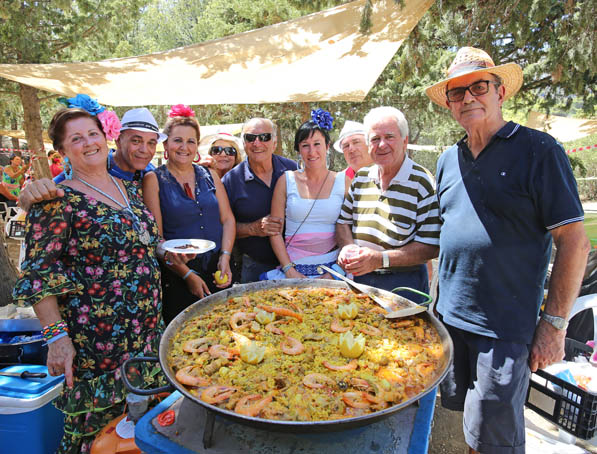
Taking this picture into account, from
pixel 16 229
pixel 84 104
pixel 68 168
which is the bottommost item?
pixel 16 229

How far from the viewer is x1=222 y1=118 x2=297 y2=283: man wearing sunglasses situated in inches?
127

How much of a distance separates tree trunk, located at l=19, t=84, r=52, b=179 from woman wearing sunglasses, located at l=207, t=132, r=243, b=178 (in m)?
7.25

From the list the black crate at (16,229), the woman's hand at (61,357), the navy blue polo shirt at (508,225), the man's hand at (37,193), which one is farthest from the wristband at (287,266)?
the black crate at (16,229)

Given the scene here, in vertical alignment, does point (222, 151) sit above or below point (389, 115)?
below

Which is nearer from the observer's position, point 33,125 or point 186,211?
point 186,211

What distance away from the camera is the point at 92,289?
6.55ft

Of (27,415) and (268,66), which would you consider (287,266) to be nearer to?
(27,415)

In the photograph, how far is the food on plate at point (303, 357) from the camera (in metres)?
1.43

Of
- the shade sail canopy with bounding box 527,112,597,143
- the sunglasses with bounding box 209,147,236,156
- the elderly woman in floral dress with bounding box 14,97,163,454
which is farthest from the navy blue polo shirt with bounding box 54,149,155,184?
the shade sail canopy with bounding box 527,112,597,143

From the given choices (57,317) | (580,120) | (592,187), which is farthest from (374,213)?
(592,187)

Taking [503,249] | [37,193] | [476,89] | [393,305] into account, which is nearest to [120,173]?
[37,193]

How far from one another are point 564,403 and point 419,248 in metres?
1.59

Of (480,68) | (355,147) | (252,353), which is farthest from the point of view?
(355,147)

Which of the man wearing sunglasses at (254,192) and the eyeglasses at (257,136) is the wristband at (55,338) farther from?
the eyeglasses at (257,136)
